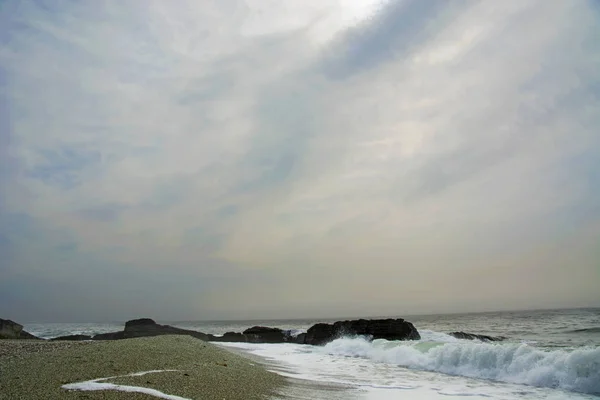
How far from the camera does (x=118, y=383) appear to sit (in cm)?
844

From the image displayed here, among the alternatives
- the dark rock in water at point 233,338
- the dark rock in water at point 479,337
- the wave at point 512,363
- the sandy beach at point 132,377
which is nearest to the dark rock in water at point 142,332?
the dark rock in water at point 233,338

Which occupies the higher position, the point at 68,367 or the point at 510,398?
the point at 68,367

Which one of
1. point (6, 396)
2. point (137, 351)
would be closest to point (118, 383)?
point (6, 396)

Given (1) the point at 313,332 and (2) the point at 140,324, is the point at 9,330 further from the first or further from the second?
(1) the point at 313,332

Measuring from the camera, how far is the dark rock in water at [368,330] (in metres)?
34.0

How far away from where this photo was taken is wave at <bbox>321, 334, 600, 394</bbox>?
1269 cm

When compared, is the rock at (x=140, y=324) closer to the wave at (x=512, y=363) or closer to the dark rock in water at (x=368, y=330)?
the dark rock in water at (x=368, y=330)

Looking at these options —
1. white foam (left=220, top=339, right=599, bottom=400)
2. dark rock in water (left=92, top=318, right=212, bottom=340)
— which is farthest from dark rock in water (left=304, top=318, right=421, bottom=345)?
white foam (left=220, top=339, right=599, bottom=400)

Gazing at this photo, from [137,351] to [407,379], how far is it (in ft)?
29.5

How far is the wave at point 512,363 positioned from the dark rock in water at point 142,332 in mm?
24973

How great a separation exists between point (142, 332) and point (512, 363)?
3336 cm

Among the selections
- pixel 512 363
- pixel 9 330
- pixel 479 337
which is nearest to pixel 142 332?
pixel 9 330

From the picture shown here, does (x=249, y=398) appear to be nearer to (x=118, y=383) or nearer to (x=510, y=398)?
(x=118, y=383)

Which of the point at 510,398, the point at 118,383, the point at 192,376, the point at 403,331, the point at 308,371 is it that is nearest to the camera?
the point at 118,383
